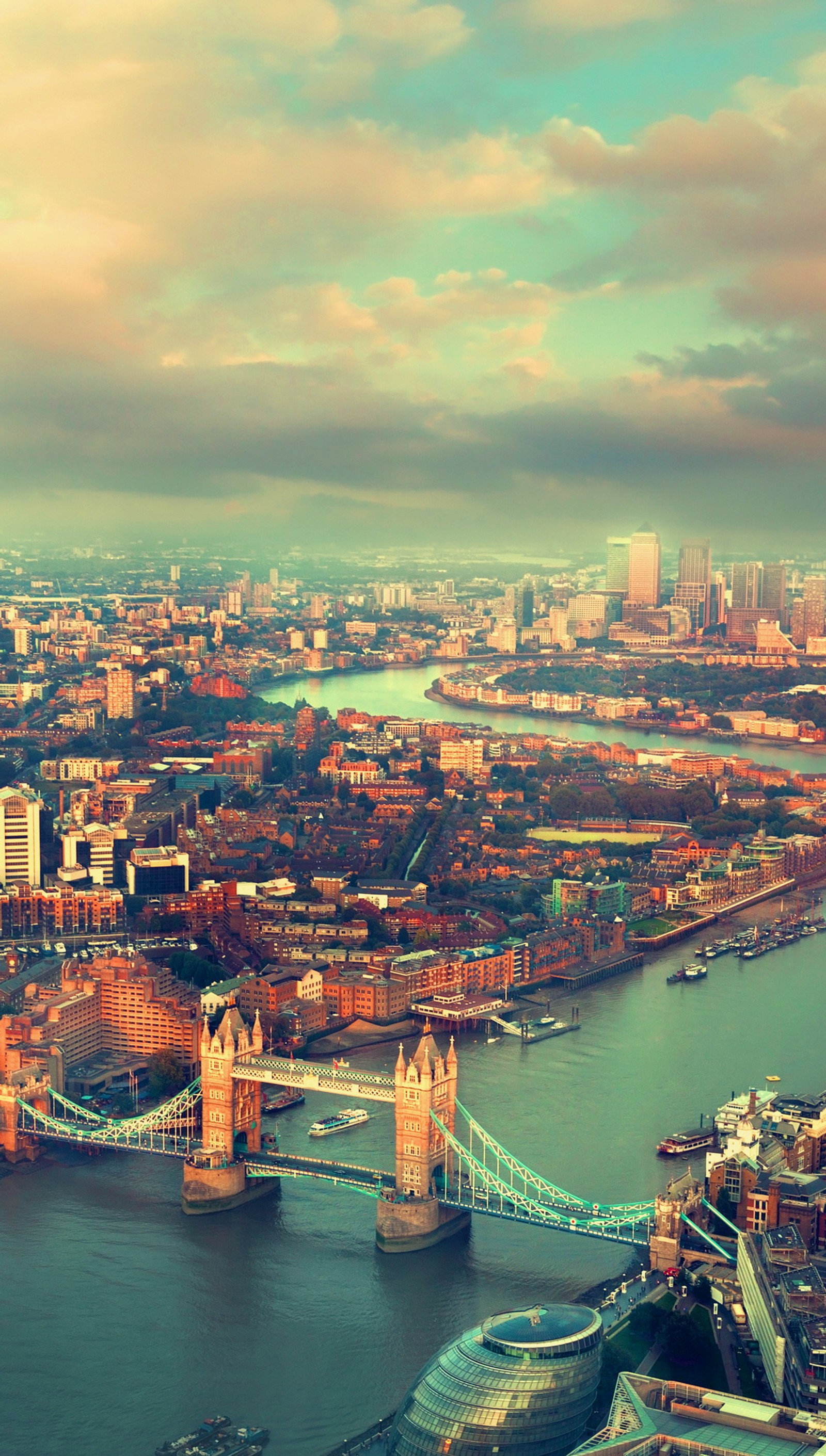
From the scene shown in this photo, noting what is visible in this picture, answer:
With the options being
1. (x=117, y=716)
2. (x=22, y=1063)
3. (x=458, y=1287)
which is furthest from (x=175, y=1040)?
(x=117, y=716)

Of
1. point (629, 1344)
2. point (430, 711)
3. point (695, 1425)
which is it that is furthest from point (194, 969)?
point (430, 711)

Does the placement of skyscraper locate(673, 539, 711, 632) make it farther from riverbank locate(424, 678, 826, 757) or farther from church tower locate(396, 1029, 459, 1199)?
church tower locate(396, 1029, 459, 1199)

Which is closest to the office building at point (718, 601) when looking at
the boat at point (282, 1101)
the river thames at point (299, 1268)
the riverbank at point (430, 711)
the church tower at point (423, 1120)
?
the riverbank at point (430, 711)

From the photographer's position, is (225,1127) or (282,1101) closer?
(225,1127)

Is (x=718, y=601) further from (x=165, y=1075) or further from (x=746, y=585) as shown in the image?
(x=165, y=1075)

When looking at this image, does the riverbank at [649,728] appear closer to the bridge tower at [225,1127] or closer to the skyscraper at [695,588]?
the skyscraper at [695,588]

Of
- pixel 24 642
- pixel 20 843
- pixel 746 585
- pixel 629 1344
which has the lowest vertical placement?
pixel 629 1344

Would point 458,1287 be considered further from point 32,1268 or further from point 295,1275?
point 32,1268
